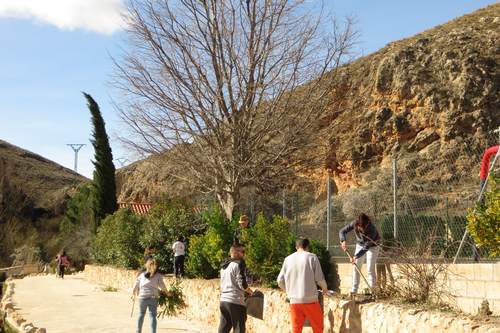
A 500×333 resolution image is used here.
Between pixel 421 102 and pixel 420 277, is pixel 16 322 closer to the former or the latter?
pixel 420 277

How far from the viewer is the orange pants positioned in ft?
30.5

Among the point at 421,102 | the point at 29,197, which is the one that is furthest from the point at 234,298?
the point at 29,197

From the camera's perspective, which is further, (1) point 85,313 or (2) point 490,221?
(1) point 85,313

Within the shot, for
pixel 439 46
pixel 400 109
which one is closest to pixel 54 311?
pixel 400 109

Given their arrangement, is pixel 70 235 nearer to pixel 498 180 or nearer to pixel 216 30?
pixel 216 30

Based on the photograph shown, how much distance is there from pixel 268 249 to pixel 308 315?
413 centimetres

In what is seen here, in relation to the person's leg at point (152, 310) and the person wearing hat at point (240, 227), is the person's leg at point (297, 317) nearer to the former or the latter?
the person's leg at point (152, 310)

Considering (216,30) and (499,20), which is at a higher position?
(499,20)

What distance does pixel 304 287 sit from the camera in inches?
362

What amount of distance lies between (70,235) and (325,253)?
39.1 m

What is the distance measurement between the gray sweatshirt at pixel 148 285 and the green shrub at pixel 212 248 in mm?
4000

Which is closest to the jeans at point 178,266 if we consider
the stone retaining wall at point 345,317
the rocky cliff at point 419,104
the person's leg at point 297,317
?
the stone retaining wall at point 345,317

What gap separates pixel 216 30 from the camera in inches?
691

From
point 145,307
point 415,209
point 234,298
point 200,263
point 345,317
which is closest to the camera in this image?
point 234,298
